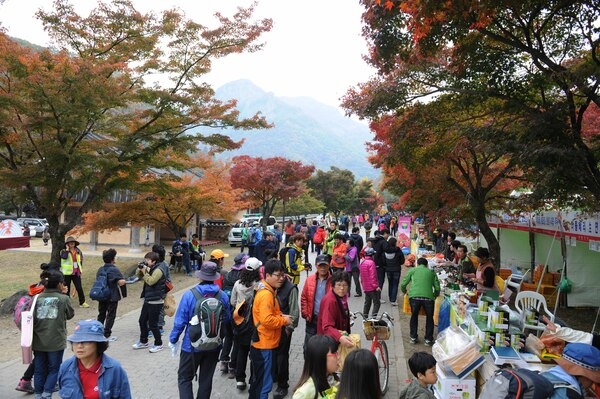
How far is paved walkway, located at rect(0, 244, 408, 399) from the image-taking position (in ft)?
17.5

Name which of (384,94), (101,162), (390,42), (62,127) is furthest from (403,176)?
(62,127)

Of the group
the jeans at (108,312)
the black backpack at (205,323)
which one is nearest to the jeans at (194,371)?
the black backpack at (205,323)

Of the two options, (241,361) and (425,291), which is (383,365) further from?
(425,291)

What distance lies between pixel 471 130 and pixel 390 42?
2.17 meters

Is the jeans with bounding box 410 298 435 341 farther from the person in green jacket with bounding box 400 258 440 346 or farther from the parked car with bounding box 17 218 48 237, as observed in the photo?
the parked car with bounding box 17 218 48 237

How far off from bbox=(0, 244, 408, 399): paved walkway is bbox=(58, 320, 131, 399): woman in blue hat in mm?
2619

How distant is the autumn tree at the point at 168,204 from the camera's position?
14094 millimetres

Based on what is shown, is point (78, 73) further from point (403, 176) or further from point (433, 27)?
point (403, 176)

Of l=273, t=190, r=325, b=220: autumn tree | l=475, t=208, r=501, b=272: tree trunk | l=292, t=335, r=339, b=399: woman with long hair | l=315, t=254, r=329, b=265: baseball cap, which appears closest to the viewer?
l=292, t=335, r=339, b=399: woman with long hair

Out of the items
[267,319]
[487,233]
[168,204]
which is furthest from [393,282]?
[168,204]

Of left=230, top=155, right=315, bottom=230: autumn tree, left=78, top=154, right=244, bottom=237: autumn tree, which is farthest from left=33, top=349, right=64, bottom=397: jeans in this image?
left=230, top=155, right=315, bottom=230: autumn tree

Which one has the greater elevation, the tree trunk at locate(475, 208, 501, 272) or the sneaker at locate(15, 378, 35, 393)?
the tree trunk at locate(475, 208, 501, 272)

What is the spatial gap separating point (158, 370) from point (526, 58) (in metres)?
8.25

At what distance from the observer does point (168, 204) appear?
16766 millimetres
